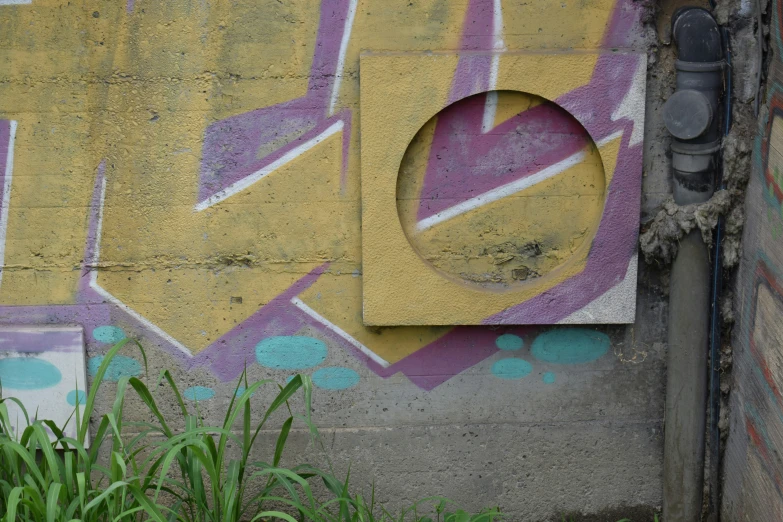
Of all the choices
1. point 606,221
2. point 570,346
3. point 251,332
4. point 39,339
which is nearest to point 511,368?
point 570,346

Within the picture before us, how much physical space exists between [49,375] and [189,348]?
1.78ft

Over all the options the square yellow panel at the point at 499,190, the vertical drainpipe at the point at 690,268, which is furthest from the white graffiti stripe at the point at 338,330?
the vertical drainpipe at the point at 690,268

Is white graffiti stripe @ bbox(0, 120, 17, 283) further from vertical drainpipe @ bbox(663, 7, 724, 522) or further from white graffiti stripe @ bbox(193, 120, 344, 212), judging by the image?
vertical drainpipe @ bbox(663, 7, 724, 522)

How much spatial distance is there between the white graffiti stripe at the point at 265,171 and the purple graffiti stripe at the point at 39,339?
2.23ft

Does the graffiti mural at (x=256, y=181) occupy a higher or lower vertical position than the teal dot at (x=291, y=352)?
higher

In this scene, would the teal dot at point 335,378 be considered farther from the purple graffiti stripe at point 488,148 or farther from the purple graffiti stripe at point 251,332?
the purple graffiti stripe at point 488,148

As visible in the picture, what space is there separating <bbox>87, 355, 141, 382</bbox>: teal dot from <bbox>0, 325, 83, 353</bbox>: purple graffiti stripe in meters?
0.09

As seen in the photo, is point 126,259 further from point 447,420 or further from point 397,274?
point 447,420

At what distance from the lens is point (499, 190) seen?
3328 millimetres

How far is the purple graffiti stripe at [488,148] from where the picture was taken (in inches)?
129

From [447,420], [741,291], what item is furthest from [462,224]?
[741,291]

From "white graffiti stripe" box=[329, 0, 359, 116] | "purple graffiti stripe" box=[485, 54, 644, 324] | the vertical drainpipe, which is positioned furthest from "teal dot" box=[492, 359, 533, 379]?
"white graffiti stripe" box=[329, 0, 359, 116]

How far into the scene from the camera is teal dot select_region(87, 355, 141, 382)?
3.49 metres

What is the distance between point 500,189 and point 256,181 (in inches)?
35.5
